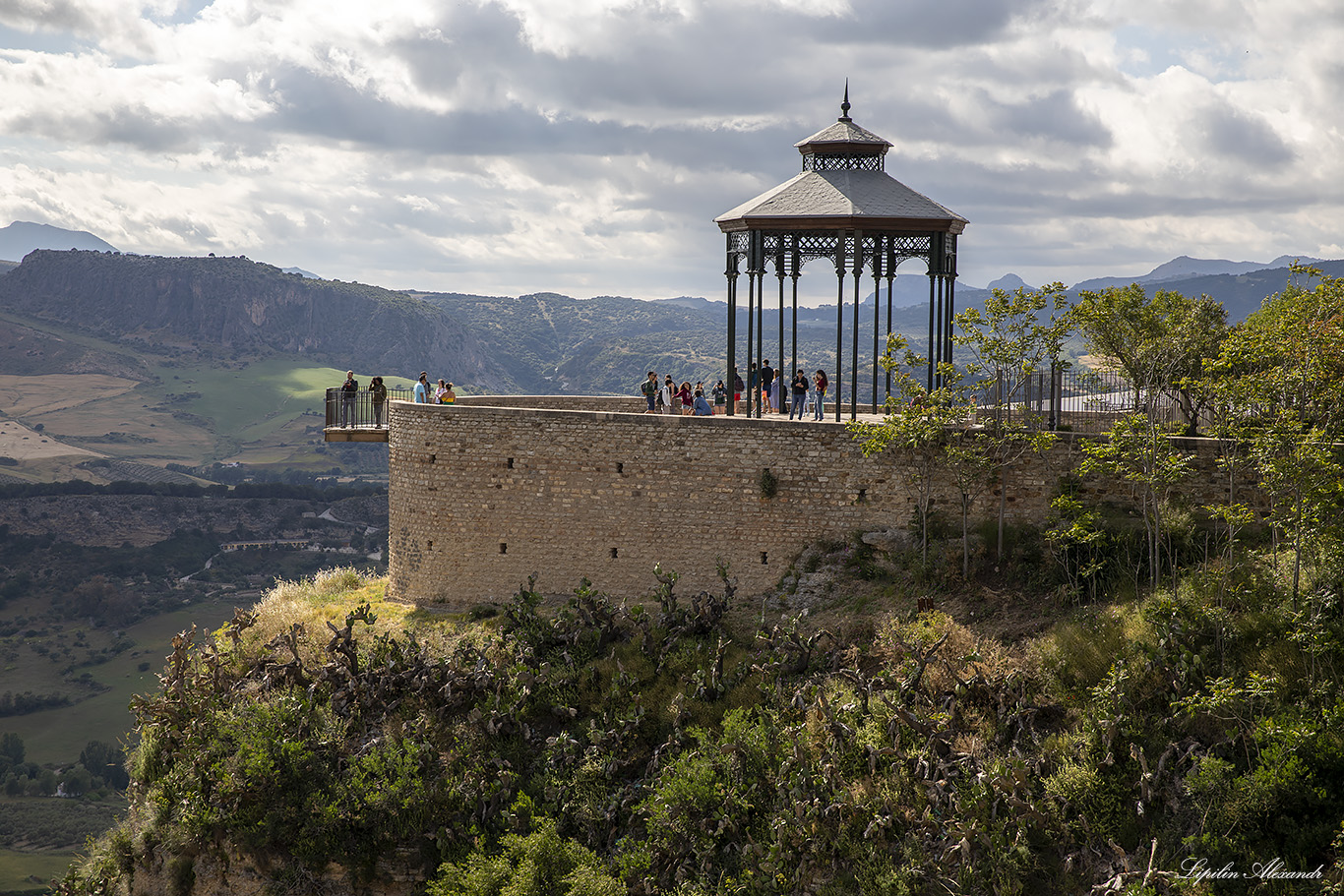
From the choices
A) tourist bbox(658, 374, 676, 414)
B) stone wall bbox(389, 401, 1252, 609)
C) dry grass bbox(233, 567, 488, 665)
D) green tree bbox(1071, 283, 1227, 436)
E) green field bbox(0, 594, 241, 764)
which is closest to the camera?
green tree bbox(1071, 283, 1227, 436)

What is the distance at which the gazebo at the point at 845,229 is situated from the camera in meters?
19.8

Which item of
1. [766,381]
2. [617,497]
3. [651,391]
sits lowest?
[617,497]

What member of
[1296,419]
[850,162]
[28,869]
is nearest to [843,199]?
[850,162]

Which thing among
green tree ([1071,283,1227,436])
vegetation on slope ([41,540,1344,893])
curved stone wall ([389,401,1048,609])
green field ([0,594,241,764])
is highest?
green tree ([1071,283,1227,436])

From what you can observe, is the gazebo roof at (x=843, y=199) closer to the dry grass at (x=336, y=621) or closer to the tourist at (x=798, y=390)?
the tourist at (x=798, y=390)

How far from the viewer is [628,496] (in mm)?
19609

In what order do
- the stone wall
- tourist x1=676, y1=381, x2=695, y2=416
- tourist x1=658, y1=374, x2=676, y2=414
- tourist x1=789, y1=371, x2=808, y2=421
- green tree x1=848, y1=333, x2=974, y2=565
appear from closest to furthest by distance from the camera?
1. green tree x1=848, y1=333, x2=974, y2=565
2. the stone wall
3. tourist x1=789, y1=371, x2=808, y2=421
4. tourist x1=676, y1=381, x2=695, y2=416
5. tourist x1=658, y1=374, x2=676, y2=414

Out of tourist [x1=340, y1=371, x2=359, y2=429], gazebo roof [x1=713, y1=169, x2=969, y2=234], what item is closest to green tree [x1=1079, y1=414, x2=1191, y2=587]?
gazebo roof [x1=713, y1=169, x2=969, y2=234]

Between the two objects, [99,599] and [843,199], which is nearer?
[843,199]

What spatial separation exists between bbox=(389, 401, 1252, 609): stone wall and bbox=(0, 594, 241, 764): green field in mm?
51933

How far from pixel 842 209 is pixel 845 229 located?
48cm

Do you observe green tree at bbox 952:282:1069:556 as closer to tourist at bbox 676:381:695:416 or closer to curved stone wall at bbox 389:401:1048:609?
curved stone wall at bbox 389:401:1048:609

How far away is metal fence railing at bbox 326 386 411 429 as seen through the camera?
75.7ft

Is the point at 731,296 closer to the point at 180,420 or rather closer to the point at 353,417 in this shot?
the point at 353,417
